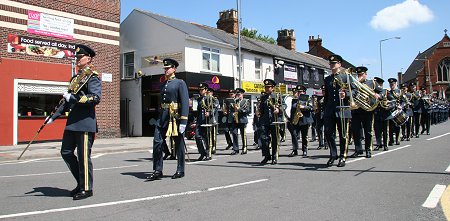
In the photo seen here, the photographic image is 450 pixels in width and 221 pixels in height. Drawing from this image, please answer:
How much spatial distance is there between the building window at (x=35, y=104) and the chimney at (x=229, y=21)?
17.9m

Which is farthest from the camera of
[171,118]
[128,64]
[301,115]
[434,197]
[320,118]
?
[128,64]

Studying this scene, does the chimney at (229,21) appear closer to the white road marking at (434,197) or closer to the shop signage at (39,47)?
the shop signage at (39,47)

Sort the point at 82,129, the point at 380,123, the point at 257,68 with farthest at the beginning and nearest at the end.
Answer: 1. the point at 257,68
2. the point at 380,123
3. the point at 82,129

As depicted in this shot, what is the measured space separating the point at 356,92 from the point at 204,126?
171 inches

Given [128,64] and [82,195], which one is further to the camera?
[128,64]

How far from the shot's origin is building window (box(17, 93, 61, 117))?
1847 cm

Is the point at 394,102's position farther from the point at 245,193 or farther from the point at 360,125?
the point at 245,193

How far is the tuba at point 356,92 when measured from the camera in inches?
341

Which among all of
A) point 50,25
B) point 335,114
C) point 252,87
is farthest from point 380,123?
point 252,87

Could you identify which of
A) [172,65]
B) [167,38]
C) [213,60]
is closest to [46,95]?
[167,38]

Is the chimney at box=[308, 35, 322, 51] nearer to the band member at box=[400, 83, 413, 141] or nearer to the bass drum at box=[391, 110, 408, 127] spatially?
the band member at box=[400, 83, 413, 141]

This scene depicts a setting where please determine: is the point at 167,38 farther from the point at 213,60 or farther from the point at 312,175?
the point at 312,175

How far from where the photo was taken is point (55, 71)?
63.6 ft

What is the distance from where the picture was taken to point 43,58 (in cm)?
1895
